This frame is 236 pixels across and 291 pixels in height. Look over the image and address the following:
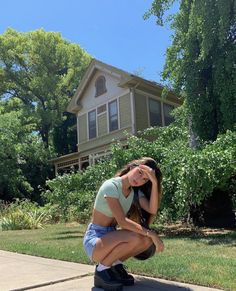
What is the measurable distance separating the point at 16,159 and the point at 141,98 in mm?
9408

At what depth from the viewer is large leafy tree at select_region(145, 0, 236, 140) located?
43.0 feet

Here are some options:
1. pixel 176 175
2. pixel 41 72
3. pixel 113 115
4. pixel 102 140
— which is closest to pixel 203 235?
pixel 176 175

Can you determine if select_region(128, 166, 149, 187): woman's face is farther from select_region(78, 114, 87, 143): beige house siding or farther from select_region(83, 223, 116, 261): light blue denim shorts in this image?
select_region(78, 114, 87, 143): beige house siding

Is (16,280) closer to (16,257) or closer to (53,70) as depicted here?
(16,257)

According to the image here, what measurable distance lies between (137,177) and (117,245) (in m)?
0.73

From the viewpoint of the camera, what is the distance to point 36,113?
3384 centimetres

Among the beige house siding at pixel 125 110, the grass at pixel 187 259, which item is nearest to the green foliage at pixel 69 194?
the grass at pixel 187 259

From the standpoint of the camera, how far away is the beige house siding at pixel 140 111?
24.2 meters

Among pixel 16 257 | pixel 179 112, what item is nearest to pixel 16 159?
pixel 179 112

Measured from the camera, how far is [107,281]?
486 centimetres

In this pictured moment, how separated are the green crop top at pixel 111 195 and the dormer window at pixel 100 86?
2166 centimetres

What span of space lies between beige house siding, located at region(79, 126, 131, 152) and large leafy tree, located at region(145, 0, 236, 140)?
9.24 meters

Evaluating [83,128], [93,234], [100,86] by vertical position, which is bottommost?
[93,234]

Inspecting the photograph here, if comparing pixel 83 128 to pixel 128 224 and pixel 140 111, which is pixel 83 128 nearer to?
pixel 140 111
